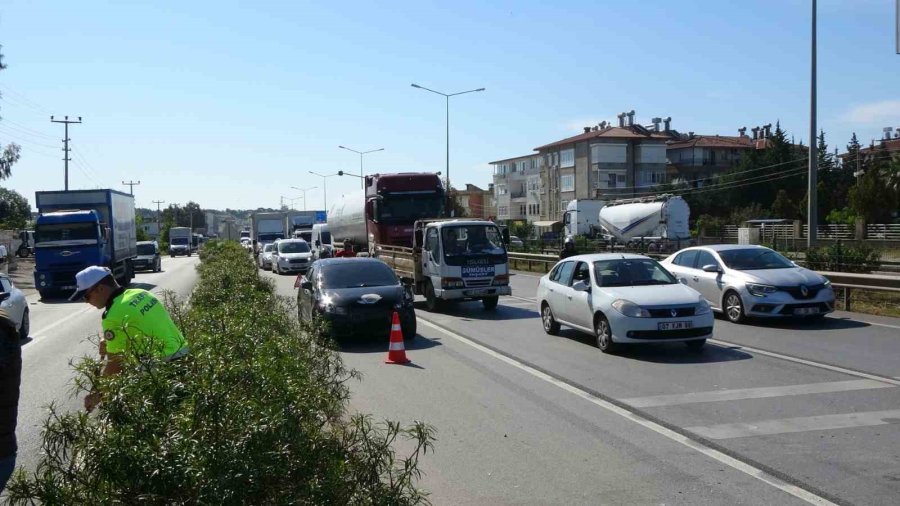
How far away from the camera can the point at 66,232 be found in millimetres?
29172

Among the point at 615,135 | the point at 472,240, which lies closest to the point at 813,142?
the point at 472,240

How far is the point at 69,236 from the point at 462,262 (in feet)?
54.3

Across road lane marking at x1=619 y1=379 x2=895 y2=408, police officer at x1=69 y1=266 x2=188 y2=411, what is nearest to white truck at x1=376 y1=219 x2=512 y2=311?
road lane marking at x1=619 y1=379 x2=895 y2=408

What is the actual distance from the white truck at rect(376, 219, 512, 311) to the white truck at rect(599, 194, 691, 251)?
25.1 meters

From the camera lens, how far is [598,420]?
854 cm

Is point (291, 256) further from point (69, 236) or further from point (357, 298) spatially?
point (357, 298)

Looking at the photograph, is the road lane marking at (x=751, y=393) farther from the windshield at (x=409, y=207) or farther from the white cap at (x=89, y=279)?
the windshield at (x=409, y=207)

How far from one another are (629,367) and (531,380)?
1.65 meters

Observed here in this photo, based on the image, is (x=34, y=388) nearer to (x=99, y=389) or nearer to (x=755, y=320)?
(x=99, y=389)

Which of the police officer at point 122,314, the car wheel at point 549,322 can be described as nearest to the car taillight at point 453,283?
the car wheel at point 549,322

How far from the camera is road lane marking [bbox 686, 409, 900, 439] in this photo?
7828mm

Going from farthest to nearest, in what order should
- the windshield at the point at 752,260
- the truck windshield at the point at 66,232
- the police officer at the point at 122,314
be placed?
→ the truck windshield at the point at 66,232 → the windshield at the point at 752,260 → the police officer at the point at 122,314

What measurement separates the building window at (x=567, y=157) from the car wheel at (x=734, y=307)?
77489 millimetres

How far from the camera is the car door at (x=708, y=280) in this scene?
16.4 m
